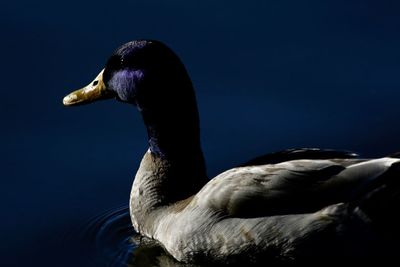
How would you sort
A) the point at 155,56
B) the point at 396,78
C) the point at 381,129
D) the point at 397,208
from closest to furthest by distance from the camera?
the point at 397,208, the point at 155,56, the point at 381,129, the point at 396,78

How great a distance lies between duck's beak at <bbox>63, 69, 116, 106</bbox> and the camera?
27.7 feet

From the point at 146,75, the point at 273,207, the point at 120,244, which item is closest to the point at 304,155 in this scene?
the point at 273,207

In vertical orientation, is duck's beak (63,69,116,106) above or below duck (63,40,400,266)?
above

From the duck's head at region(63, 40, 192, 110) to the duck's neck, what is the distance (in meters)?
0.11

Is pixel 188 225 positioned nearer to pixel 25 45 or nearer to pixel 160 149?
pixel 160 149

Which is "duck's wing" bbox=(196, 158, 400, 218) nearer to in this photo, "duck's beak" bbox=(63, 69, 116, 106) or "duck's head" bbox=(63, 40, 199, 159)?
"duck's head" bbox=(63, 40, 199, 159)

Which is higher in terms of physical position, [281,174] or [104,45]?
[104,45]

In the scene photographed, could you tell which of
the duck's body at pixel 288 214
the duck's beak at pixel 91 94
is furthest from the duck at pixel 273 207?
the duck's beak at pixel 91 94

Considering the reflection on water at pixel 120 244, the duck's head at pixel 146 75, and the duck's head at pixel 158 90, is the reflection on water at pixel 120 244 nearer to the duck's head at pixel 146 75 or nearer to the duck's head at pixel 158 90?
the duck's head at pixel 158 90

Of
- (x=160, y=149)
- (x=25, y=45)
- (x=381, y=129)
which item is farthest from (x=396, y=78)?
(x=25, y=45)

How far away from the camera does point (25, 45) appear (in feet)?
32.2

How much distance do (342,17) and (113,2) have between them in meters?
2.10

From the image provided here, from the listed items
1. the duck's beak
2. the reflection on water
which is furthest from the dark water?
the duck's beak

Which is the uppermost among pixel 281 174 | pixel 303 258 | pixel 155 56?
pixel 155 56
